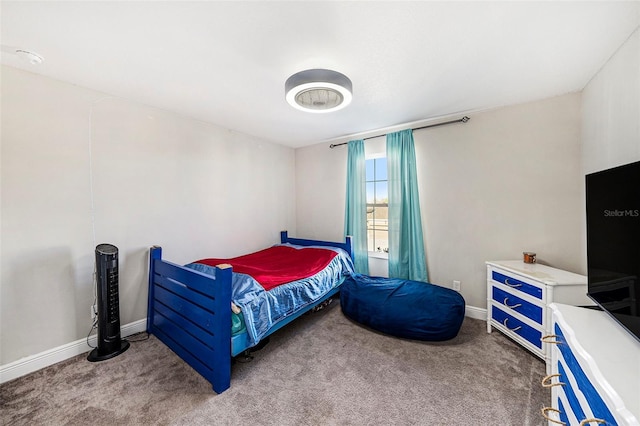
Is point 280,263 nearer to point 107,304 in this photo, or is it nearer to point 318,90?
point 107,304

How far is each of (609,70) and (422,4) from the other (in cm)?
160

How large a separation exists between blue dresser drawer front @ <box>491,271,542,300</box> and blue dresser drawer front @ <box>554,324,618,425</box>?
80 cm

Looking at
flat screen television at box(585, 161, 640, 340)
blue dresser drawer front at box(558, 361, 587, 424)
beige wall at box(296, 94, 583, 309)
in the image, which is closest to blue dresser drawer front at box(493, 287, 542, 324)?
beige wall at box(296, 94, 583, 309)

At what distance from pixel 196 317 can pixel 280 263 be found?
111cm

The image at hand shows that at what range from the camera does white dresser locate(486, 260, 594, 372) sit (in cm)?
168

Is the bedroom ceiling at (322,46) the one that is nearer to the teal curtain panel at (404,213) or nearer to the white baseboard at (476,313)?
the teal curtain panel at (404,213)

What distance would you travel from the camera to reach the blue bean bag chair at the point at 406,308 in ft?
6.94

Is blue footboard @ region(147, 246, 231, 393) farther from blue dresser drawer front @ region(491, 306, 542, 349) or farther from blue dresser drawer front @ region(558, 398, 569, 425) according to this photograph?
blue dresser drawer front @ region(491, 306, 542, 349)

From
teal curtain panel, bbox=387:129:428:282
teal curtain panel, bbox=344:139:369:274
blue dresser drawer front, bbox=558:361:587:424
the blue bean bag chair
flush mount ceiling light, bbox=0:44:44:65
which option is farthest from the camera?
teal curtain panel, bbox=344:139:369:274

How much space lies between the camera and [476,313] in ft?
8.52

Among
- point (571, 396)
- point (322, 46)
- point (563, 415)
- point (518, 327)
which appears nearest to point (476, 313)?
point (518, 327)

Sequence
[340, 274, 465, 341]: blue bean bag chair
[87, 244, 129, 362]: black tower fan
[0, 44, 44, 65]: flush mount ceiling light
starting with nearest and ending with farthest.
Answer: [0, 44, 44, 65]: flush mount ceiling light → [87, 244, 129, 362]: black tower fan → [340, 274, 465, 341]: blue bean bag chair

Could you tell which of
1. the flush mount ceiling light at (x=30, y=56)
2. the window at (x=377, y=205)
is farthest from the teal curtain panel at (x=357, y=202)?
the flush mount ceiling light at (x=30, y=56)

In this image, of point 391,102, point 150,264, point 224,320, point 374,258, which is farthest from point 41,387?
point 391,102
